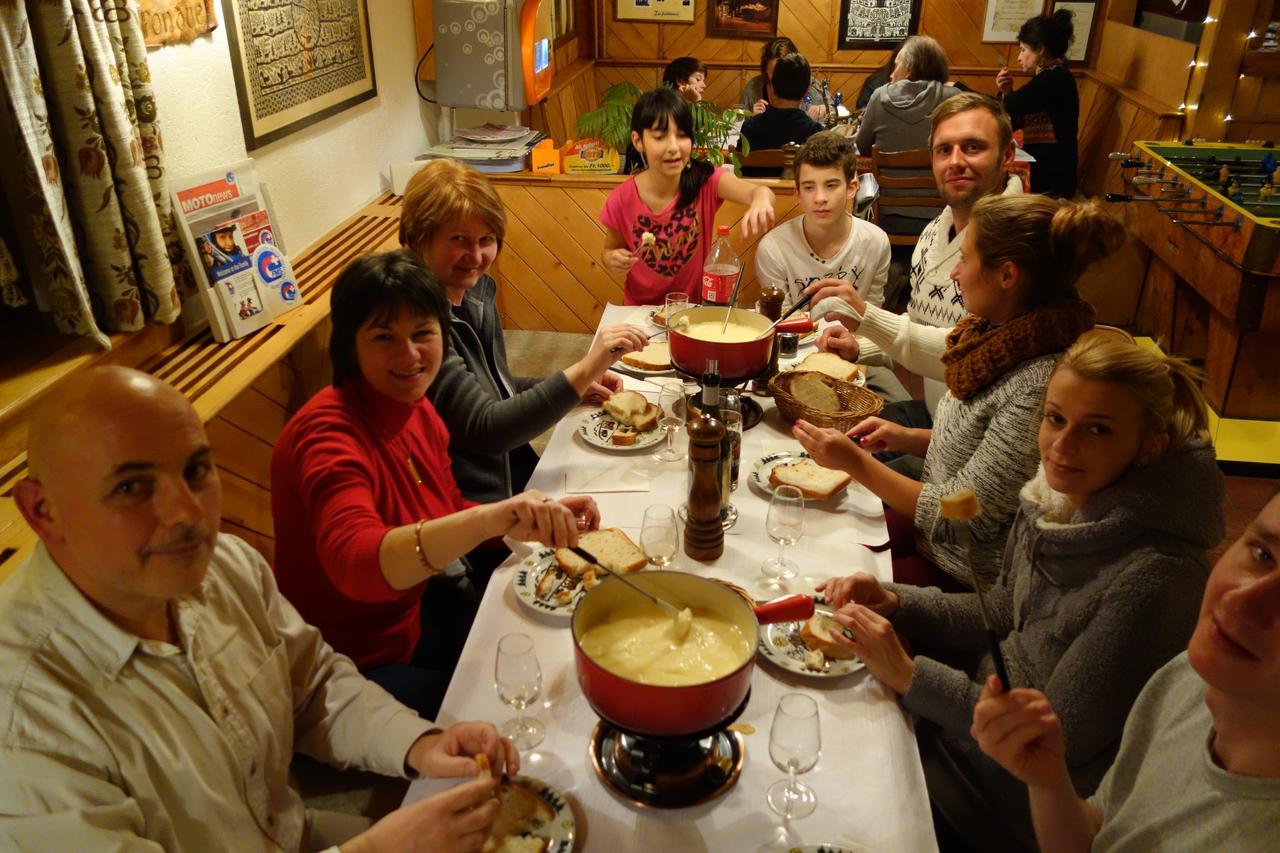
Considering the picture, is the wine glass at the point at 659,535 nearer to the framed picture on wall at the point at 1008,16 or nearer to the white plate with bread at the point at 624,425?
the white plate with bread at the point at 624,425

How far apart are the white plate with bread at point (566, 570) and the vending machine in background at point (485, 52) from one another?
121 inches

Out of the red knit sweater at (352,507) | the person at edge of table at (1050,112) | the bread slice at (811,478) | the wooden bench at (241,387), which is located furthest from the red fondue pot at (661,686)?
the person at edge of table at (1050,112)

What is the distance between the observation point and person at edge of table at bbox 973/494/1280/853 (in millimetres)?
932

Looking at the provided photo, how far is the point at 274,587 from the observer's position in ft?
4.47

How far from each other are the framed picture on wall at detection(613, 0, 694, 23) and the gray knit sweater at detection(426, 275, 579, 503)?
6050 millimetres

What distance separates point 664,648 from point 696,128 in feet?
12.2

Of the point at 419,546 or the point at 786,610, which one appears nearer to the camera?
the point at 786,610

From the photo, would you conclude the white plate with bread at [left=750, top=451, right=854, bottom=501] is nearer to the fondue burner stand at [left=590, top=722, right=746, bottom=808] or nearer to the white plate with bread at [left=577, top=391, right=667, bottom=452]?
the white plate with bread at [left=577, top=391, right=667, bottom=452]

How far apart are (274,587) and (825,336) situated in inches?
70.6

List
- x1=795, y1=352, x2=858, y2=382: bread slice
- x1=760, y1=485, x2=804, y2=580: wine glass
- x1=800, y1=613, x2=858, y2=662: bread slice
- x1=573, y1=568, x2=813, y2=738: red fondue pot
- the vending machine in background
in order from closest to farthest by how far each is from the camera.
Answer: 1. x1=573, y1=568, x2=813, y2=738: red fondue pot
2. x1=800, y1=613, x2=858, y2=662: bread slice
3. x1=760, y1=485, x2=804, y2=580: wine glass
4. x1=795, y1=352, x2=858, y2=382: bread slice
5. the vending machine in background

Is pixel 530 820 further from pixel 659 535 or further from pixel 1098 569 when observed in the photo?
pixel 1098 569

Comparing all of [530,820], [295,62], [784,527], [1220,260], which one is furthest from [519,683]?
[1220,260]

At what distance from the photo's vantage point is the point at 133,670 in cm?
106

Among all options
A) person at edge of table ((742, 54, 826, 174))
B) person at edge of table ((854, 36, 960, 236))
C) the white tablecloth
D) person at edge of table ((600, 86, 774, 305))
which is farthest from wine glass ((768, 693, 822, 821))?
person at edge of table ((742, 54, 826, 174))
